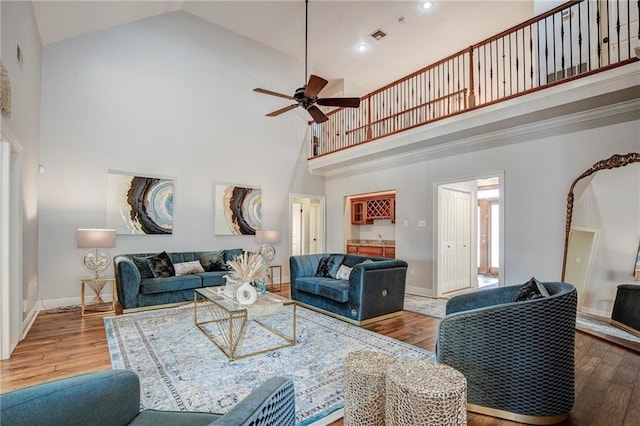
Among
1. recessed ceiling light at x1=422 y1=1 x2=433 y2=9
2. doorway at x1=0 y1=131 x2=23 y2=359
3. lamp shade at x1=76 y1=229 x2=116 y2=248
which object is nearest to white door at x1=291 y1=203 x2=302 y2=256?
lamp shade at x1=76 y1=229 x2=116 y2=248

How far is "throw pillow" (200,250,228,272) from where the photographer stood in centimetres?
569

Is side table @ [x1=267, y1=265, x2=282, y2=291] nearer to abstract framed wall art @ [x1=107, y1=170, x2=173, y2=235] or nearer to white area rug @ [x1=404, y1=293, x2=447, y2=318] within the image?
abstract framed wall art @ [x1=107, y1=170, x2=173, y2=235]

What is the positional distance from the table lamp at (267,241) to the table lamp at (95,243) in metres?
2.56

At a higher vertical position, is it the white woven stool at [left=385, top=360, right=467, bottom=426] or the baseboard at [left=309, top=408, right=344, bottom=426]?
the white woven stool at [left=385, top=360, right=467, bottom=426]

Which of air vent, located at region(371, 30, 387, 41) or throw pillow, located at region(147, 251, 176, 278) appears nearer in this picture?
throw pillow, located at region(147, 251, 176, 278)

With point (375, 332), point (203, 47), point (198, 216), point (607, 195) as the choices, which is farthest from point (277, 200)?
point (607, 195)

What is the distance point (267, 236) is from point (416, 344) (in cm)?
386

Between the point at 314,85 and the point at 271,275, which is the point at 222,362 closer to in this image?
the point at 314,85

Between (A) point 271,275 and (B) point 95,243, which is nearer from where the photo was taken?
(B) point 95,243

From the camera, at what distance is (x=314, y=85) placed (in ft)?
12.6

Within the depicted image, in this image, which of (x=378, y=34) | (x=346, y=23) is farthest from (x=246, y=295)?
(x=378, y=34)

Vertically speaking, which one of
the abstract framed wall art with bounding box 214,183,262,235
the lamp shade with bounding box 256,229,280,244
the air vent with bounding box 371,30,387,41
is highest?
the air vent with bounding box 371,30,387,41

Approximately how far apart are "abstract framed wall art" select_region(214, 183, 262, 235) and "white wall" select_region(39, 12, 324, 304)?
0.15 meters

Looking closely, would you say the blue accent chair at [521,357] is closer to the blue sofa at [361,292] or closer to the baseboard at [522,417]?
the baseboard at [522,417]
